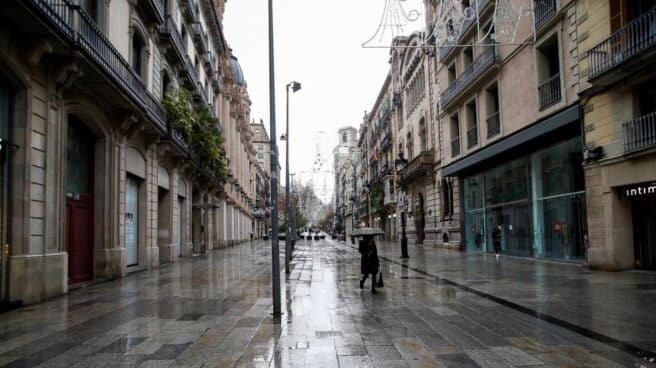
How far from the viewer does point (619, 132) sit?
1473 cm

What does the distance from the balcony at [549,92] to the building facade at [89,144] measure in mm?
14531

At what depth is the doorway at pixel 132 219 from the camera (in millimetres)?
17953

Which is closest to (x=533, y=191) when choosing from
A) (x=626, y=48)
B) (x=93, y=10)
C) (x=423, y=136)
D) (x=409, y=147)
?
(x=626, y=48)

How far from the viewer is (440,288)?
1258 cm

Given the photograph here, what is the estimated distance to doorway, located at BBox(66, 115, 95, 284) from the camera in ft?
45.4

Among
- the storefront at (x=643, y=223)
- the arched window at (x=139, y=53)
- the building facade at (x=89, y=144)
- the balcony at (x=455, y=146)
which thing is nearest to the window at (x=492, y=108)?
the balcony at (x=455, y=146)

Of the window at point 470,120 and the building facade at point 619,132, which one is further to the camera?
the window at point 470,120

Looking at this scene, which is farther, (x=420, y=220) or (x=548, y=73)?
(x=420, y=220)

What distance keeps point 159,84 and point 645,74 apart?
17607 millimetres

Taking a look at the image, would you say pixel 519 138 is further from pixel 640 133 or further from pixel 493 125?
pixel 640 133

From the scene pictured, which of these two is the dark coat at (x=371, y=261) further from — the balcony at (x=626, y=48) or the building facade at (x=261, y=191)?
the building facade at (x=261, y=191)

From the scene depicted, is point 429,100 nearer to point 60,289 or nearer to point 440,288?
point 440,288

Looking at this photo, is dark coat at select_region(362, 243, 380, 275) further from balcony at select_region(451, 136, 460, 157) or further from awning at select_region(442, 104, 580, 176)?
balcony at select_region(451, 136, 460, 157)

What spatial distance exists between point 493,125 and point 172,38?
1531cm
